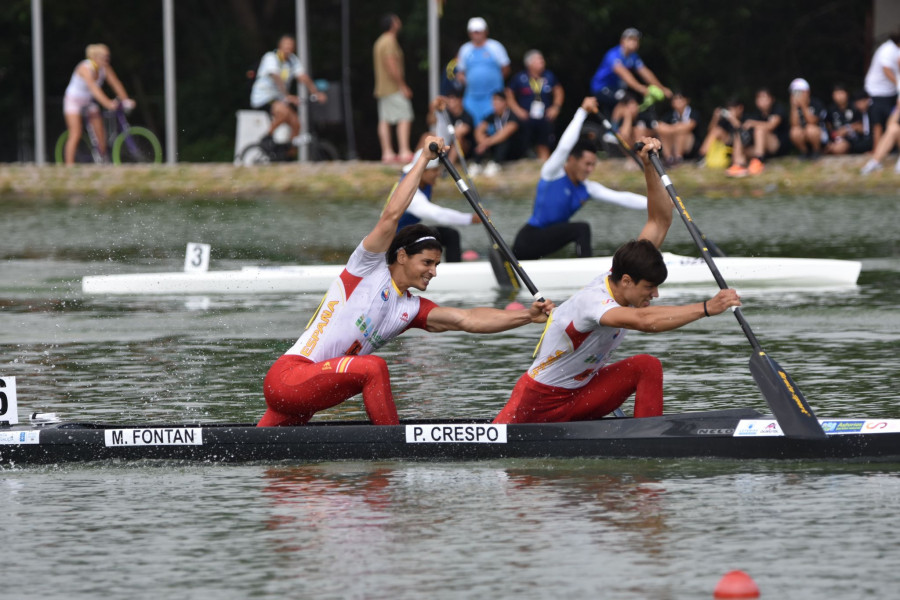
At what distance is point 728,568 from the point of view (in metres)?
6.08

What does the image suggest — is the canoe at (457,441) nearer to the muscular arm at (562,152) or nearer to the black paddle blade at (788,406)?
the black paddle blade at (788,406)

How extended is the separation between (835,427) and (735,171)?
15.9 m

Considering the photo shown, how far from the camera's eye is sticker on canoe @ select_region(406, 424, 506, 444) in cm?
794

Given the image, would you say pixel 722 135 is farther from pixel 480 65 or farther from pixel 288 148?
pixel 288 148

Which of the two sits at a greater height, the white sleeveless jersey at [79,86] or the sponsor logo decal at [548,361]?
the white sleeveless jersey at [79,86]

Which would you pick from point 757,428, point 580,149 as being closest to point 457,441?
point 757,428

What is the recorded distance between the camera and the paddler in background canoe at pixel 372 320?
8008 millimetres

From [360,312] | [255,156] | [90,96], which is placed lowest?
[360,312]

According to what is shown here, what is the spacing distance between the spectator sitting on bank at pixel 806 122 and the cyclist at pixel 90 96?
8754 mm

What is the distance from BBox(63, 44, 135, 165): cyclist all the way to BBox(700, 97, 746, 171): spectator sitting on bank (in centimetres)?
770

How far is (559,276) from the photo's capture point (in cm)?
1503

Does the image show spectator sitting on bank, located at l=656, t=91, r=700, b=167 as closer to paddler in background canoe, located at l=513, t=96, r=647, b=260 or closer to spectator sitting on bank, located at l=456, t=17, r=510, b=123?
spectator sitting on bank, located at l=456, t=17, r=510, b=123

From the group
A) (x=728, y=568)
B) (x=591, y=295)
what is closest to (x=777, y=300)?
(x=591, y=295)

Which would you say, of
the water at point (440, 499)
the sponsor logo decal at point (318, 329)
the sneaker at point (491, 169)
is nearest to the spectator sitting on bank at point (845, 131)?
the sneaker at point (491, 169)
